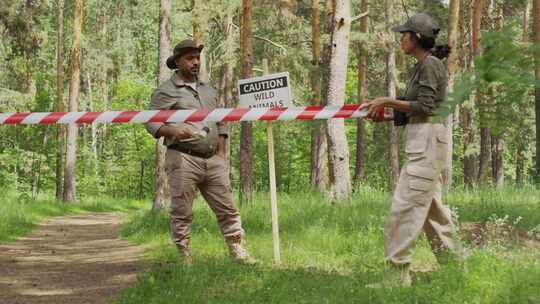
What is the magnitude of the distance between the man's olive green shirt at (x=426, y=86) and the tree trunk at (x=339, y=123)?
750 cm

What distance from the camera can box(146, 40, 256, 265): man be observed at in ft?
22.7

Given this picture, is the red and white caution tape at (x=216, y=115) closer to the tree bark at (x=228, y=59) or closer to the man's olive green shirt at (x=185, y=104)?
the man's olive green shirt at (x=185, y=104)

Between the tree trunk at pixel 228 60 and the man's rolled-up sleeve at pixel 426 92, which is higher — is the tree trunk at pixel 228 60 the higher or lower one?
the higher one

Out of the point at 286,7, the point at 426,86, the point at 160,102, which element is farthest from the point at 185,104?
the point at 286,7

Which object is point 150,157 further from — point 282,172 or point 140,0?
point 140,0

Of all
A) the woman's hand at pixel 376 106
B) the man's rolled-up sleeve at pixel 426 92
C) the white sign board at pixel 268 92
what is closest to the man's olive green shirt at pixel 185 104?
the white sign board at pixel 268 92

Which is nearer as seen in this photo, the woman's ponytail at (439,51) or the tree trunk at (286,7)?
the woman's ponytail at (439,51)

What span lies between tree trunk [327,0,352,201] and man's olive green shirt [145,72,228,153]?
6.19 meters

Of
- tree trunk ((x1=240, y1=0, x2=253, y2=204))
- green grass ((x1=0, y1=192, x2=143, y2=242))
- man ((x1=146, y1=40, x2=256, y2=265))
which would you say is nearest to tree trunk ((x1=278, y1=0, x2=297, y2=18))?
tree trunk ((x1=240, y1=0, x2=253, y2=204))

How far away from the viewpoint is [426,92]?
525 centimetres

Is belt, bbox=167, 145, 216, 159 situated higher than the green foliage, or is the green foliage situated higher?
the green foliage

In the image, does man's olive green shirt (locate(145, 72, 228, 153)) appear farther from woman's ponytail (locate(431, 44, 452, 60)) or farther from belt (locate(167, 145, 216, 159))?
woman's ponytail (locate(431, 44, 452, 60))

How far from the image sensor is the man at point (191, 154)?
6.92m

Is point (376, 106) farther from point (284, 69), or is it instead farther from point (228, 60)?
point (284, 69)
